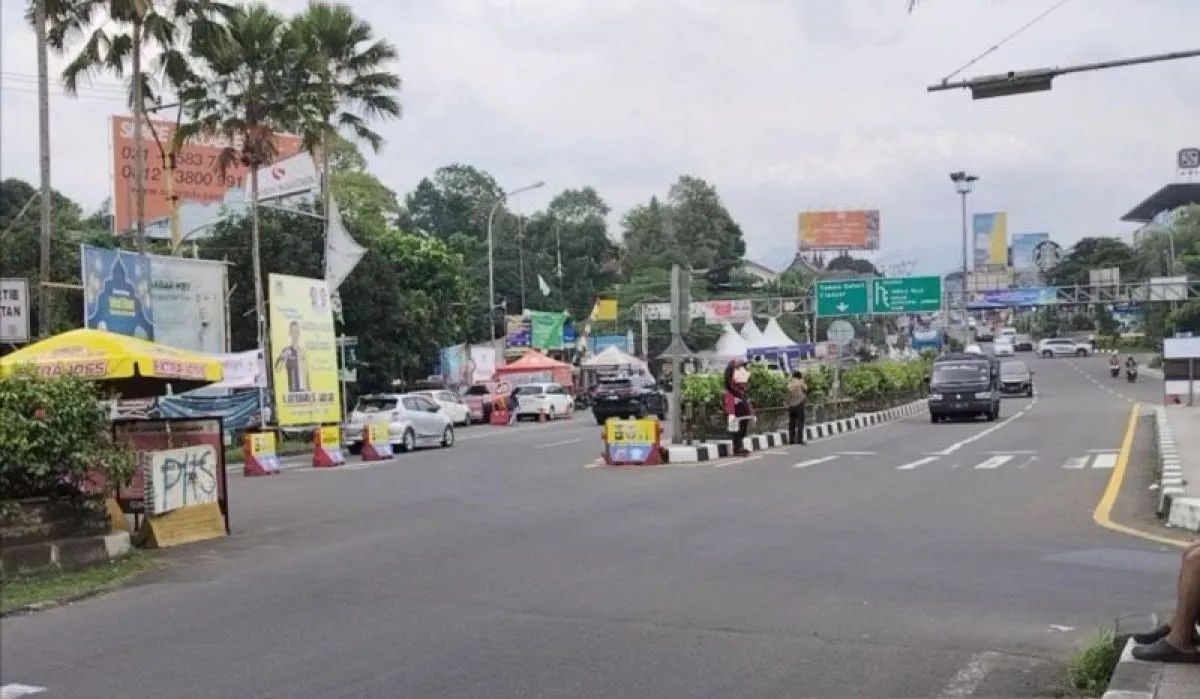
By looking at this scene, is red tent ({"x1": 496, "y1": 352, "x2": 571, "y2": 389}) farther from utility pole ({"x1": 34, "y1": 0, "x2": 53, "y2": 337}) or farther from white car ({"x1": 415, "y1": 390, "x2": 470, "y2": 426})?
utility pole ({"x1": 34, "y1": 0, "x2": 53, "y2": 337})

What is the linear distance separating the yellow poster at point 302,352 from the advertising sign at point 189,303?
1611mm

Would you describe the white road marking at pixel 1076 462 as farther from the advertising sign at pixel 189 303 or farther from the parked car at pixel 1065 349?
the parked car at pixel 1065 349

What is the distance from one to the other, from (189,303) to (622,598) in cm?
2180

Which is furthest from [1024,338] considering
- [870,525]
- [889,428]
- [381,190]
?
[870,525]

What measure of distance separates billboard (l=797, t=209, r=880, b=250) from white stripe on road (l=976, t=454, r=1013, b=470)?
86511 millimetres

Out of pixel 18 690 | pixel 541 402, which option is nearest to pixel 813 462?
pixel 18 690

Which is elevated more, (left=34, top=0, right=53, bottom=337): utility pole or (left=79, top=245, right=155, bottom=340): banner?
(left=34, top=0, right=53, bottom=337): utility pole

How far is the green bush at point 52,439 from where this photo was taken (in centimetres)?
995

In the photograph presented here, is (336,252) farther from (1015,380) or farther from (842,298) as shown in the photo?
(1015,380)

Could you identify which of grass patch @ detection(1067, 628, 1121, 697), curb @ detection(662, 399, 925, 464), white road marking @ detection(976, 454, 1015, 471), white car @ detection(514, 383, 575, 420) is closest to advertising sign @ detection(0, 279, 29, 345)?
curb @ detection(662, 399, 925, 464)

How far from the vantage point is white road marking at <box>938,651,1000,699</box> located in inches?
244

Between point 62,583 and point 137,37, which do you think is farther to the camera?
point 137,37

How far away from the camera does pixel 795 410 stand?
1048 inches

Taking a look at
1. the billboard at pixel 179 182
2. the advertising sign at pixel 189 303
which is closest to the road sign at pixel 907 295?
the billboard at pixel 179 182
